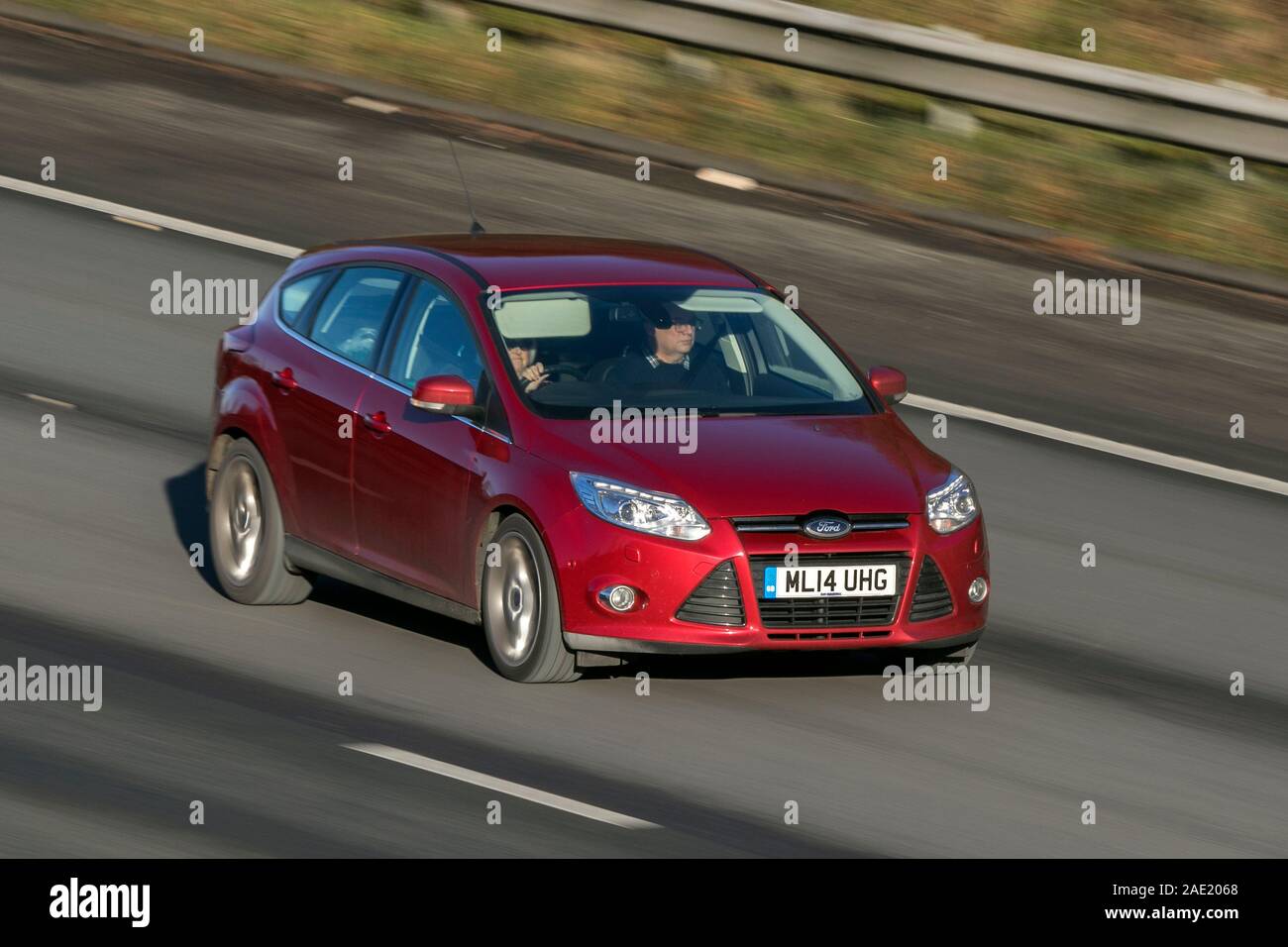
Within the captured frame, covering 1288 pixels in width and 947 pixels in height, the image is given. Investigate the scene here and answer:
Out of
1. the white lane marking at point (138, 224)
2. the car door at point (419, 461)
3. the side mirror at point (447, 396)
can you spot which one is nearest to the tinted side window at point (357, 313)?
the car door at point (419, 461)

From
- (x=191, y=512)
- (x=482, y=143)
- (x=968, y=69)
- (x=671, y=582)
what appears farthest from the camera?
(x=482, y=143)

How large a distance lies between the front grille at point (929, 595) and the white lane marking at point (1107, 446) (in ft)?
14.7

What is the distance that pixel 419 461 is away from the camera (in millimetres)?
10656

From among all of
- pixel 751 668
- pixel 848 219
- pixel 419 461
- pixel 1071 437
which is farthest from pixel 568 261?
pixel 848 219

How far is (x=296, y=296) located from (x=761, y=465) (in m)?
3.15

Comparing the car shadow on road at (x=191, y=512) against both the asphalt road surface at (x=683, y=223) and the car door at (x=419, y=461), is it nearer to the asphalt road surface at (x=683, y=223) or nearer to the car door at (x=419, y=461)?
the car door at (x=419, y=461)

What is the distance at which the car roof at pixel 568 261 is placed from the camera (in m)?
11.1

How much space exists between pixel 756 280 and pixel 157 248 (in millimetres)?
6615

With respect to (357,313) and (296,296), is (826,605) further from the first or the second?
(296,296)

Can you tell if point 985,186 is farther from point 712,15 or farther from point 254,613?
point 254,613

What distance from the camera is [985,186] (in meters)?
18.6

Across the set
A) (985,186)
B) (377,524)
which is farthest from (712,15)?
(377,524)

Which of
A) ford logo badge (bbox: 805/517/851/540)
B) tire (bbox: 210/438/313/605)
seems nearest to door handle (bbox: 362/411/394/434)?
tire (bbox: 210/438/313/605)

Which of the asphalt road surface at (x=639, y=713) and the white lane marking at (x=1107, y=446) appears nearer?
the asphalt road surface at (x=639, y=713)
